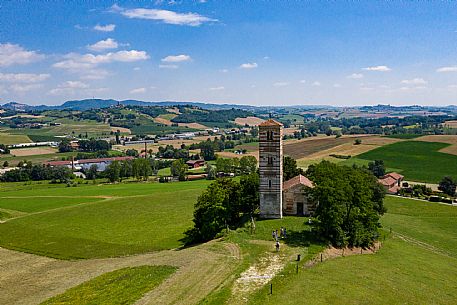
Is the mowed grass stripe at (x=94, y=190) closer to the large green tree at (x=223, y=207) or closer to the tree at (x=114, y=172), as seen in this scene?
the tree at (x=114, y=172)

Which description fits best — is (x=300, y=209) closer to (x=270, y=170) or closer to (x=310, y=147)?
(x=270, y=170)

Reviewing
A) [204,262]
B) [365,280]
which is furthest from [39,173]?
[365,280]

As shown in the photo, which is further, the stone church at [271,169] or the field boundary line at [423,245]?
the stone church at [271,169]

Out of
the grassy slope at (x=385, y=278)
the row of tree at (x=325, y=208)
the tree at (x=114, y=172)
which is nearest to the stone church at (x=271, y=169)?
the row of tree at (x=325, y=208)

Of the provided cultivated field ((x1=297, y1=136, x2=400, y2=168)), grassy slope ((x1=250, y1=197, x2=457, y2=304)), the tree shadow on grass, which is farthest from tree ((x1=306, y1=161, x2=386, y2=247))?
cultivated field ((x1=297, y1=136, x2=400, y2=168))

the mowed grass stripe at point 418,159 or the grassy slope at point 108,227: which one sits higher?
the mowed grass stripe at point 418,159

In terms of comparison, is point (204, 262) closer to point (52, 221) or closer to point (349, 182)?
point (349, 182)
